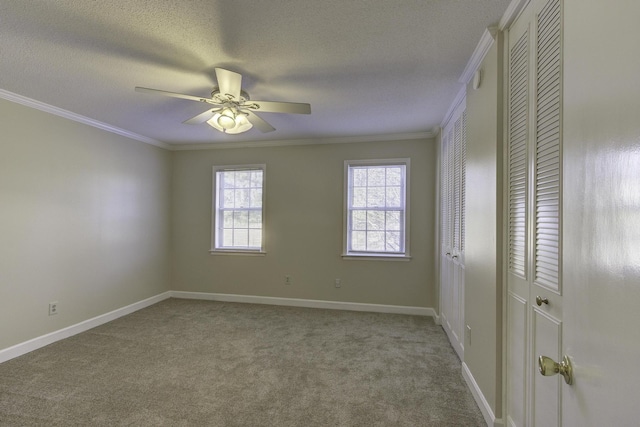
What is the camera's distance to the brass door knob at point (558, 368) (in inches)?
27.5

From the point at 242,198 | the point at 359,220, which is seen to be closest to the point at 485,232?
the point at 359,220

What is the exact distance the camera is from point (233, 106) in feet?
7.92

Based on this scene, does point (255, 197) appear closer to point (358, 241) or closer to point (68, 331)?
point (358, 241)

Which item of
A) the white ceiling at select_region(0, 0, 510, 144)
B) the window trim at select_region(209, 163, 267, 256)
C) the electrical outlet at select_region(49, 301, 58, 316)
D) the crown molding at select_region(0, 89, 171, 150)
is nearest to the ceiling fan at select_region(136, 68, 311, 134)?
the white ceiling at select_region(0, 0, 510, 144)

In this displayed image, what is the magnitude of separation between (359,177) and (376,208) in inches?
19.9

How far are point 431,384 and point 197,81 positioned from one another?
3075mm

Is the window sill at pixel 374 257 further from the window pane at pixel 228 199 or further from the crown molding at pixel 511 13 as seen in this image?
the crown molding at pixel 511 13

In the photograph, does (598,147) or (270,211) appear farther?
(270,211)

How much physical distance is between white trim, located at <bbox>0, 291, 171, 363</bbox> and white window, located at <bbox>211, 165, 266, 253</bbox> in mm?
1255

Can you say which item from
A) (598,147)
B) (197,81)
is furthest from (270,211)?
(598,147)

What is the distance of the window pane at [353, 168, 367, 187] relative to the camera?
14.2 feet

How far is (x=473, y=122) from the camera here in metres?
2.27

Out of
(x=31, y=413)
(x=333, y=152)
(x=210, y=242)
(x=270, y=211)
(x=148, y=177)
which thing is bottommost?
(x=31, y=413)

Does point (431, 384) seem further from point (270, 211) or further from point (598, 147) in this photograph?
point (270, 211)
